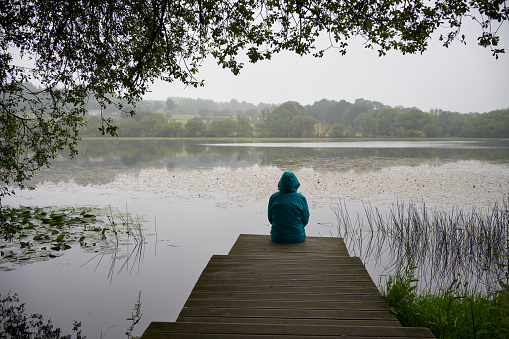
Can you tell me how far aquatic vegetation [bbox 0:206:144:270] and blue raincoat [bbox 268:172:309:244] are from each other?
291 cm

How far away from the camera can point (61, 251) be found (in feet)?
18.6

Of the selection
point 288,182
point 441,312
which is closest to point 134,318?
point 288,182

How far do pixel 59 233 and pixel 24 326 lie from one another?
3.11 m

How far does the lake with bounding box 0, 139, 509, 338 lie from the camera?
4.36 metres

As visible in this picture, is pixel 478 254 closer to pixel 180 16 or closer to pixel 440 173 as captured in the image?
pixel 180 16

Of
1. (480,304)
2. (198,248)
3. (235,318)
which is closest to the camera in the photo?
(235,318)

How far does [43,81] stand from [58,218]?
11.7 ft

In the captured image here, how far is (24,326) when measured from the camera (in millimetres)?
3662

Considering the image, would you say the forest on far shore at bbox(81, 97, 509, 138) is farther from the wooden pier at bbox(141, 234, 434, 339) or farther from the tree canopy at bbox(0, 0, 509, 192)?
the wooden pier at bbox(141, 234, 434, 339)

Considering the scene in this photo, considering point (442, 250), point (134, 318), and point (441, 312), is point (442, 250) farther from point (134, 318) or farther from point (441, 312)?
point (134, 318)

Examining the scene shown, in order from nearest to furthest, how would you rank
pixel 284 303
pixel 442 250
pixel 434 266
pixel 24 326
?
pixel 284 303
pixel 24 326
pixel 434 266
pixel 442 250

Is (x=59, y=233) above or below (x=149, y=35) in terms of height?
below

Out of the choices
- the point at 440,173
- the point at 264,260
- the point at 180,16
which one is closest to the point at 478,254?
the point at 264,260

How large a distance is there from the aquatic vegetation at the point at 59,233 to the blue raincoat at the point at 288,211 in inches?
114
